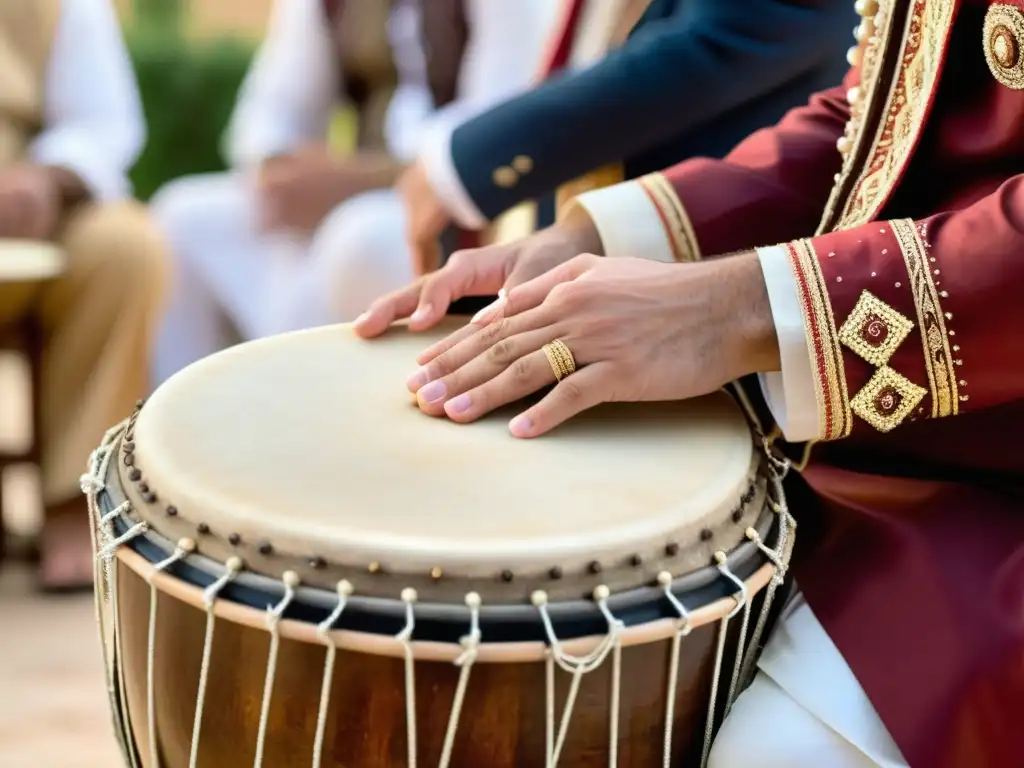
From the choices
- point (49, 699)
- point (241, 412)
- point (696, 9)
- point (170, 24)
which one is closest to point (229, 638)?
point (241, 412)

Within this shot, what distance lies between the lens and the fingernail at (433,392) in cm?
85

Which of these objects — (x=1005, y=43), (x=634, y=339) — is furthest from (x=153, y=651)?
(x=1005, y=43)

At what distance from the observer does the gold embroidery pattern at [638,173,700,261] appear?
105 cm

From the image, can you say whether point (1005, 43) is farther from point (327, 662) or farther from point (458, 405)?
point (327, 662)

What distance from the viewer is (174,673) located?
2.58ft

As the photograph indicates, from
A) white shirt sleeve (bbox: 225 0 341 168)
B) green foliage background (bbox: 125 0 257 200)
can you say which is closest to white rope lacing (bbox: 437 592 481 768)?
white shirt sleeve (bbox: 225 0 341 168)

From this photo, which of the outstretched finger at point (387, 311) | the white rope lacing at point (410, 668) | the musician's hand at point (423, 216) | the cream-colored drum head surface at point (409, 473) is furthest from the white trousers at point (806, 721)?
the musician's hand at point (423, 216)

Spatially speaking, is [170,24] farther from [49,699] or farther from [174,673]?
[174,673]

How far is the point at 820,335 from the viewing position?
2.56ft

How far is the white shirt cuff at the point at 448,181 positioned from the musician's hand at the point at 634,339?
0.67 metres

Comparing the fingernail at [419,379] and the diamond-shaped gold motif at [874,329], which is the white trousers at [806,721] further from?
the fingernail at [419,379]

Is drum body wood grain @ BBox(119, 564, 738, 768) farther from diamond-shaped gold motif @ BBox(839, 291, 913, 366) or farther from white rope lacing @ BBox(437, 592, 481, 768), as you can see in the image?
diamond-shaped gold motif @ BBox(839, 291, 913, 366)

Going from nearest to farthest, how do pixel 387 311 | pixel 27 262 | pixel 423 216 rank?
pixel 387 311
pixel 423 216
pixel 27 262

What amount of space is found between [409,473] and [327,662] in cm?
14
